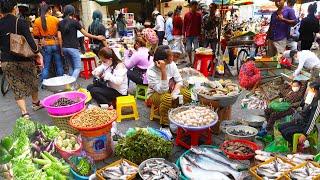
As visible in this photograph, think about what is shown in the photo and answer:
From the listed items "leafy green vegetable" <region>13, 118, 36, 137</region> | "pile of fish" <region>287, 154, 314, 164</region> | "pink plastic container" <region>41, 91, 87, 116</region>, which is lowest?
"pile of fish" <region>287, 154, 314, 164</region>

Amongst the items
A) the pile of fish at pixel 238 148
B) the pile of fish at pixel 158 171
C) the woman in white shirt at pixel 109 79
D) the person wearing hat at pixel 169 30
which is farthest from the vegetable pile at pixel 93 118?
the person wearing hat at pixel 169 30

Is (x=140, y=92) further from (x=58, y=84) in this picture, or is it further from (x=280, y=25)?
(x=280, y=25)

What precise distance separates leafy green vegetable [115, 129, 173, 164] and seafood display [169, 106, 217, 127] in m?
0.45

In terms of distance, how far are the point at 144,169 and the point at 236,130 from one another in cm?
198

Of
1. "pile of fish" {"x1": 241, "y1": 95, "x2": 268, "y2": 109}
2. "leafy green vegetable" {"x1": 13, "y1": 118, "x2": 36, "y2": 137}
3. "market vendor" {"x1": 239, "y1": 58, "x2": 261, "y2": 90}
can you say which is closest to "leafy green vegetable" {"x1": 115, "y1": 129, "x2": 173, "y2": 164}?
"leafy green vegetable" {"x1": 13, "y1": 118, "x2": 36, "y2": 137}

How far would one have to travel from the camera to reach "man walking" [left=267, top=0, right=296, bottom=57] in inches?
329

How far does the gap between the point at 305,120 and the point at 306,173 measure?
1.11 metres

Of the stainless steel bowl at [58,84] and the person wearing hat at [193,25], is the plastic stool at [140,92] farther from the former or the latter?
the person wearing hat at [193,25]

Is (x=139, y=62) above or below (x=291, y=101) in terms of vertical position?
above

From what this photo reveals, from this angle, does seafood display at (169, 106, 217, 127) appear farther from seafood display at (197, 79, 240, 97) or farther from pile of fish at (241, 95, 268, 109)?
pile of fish at (241, 95, 268, 109)

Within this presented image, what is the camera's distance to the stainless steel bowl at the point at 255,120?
18.3ft

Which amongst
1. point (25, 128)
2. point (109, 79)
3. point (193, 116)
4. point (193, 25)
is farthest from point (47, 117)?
point (193, 25)

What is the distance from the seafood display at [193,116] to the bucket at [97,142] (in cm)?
103

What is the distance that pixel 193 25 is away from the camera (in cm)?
977
